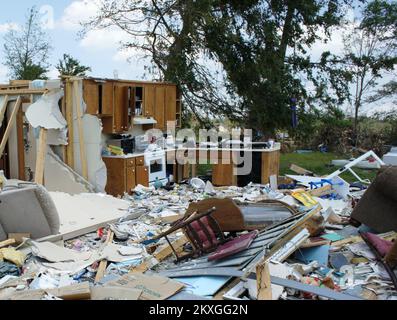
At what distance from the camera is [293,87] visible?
443 inches

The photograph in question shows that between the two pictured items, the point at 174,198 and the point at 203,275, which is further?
the point at 174,198

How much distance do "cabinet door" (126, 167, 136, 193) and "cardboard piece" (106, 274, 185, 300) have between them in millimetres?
4493

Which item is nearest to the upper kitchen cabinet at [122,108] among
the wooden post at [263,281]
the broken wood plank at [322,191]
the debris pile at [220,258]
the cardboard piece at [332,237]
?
the debris pile at [220,258]

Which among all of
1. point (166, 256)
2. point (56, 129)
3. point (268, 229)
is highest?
point (56, 129)

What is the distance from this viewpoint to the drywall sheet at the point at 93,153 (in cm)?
769

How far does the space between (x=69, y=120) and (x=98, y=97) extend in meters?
0.66

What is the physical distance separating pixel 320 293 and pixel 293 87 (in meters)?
8.56

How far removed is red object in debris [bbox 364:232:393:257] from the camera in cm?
417

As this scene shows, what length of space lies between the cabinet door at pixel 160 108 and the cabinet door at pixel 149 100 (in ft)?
0.43

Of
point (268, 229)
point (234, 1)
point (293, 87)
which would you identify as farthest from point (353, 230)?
point (234, 1)

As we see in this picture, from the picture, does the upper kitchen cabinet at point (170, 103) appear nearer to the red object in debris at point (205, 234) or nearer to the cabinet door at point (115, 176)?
the cabinet door at point (115, 176)

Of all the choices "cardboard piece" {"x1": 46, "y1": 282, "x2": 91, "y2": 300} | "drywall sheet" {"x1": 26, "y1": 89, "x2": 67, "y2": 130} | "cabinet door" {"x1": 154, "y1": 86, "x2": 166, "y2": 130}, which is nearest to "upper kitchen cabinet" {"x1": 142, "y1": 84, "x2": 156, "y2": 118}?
"cabinet door" {"x1": 154, "y1": 86, "x2": 166, "y2": 130}

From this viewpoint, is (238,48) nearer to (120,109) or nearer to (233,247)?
(120,109)
